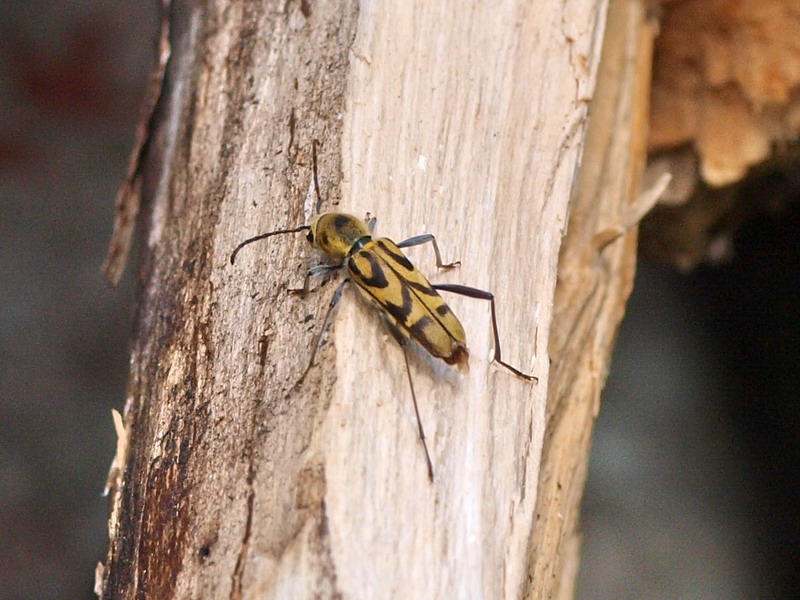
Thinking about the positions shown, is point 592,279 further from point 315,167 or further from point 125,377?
point 125,377

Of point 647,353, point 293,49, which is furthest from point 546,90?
point 647,353

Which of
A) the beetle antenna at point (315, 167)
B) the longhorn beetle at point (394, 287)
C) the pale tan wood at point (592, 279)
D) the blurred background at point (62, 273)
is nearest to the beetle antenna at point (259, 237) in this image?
the longhorn beetle at point (394, 287)

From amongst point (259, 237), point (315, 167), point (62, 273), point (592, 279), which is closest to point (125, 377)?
point (62, 273)

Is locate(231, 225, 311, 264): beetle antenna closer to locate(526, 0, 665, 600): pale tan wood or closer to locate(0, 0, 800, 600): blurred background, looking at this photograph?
locate(526, 0, 665, 600): pale tan wood

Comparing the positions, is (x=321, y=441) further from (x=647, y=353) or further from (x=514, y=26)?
(x=647, y=353)

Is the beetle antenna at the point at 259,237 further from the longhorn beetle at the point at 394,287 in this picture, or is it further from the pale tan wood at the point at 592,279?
the pale tan wood at the point at 592,279

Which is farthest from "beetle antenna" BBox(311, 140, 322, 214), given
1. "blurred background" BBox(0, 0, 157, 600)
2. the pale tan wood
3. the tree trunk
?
"blurred background" BBox(0, 0, 157, 600)
